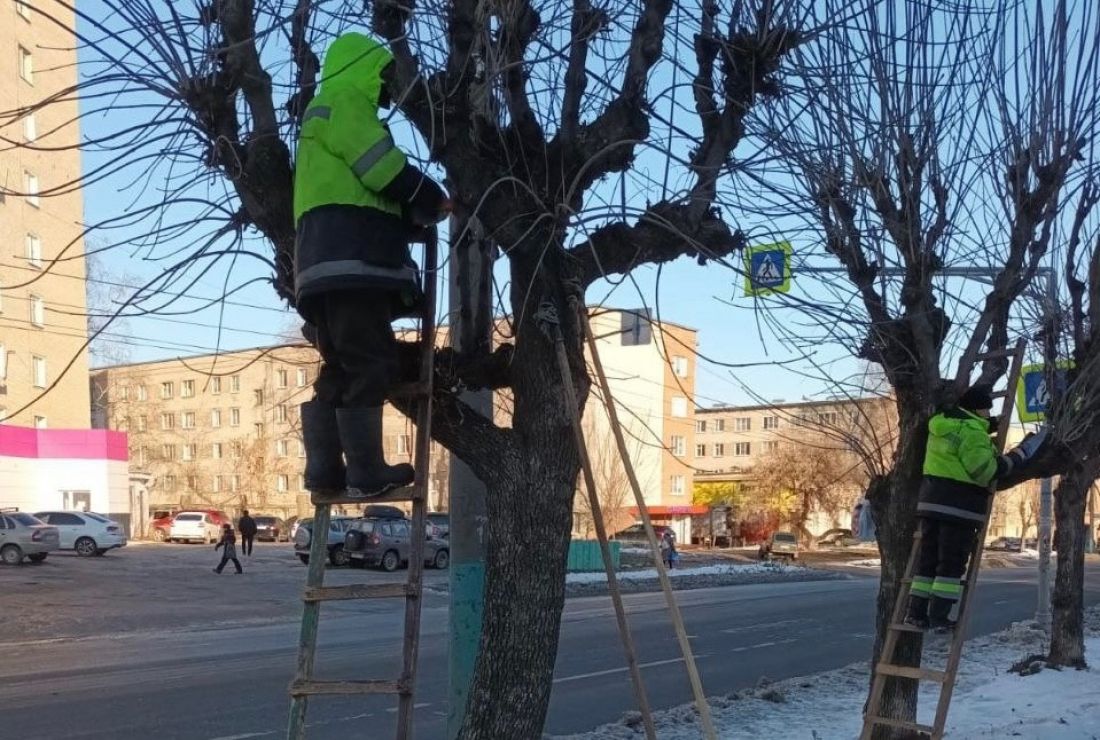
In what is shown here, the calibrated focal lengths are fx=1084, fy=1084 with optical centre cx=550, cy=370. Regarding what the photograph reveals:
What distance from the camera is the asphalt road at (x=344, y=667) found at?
32.9 ft

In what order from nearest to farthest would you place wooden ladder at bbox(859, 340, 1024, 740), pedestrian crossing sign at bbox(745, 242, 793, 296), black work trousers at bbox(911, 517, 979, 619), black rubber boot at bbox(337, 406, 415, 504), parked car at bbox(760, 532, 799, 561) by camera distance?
black rubber boot at bbox(337, 406, 415, 504) < pedestrian crossing sign at bbox(745, 242, 793, 296) < wooden ladder at bbox(859, 340, 1024, 740) < black work trousers at bbox(911, 517, 979, 619) < parked car at bbox(760, 532, 799, 561)

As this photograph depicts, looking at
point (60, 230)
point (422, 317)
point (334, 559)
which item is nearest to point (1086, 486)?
point (422, 317)

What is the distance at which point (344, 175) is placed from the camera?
410cm

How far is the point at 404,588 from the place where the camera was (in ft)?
13.1

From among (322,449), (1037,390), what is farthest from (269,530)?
(322,449)

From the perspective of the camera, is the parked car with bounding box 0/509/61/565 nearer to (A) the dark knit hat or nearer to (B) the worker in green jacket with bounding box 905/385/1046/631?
(B) the worker in green jacket with bounding box 905/385/1046/631

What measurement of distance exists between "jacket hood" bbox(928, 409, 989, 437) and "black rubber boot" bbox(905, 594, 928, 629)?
99 cm

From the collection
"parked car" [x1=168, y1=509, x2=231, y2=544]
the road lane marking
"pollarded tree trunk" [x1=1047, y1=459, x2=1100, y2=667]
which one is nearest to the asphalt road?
the road lane marking

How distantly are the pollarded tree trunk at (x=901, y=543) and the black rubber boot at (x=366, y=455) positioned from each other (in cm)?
344

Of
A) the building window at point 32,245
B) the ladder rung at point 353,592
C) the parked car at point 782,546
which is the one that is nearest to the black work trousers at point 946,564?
the ladder rung at point 353,592

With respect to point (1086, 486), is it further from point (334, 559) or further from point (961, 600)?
point (334, 559)

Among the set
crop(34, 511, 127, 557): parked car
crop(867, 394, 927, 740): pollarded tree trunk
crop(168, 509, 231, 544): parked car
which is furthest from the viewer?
crop(168, 509, 231, 544): parked car

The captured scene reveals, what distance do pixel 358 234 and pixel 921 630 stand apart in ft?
13.1

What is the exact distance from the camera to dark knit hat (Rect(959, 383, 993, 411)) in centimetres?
614
